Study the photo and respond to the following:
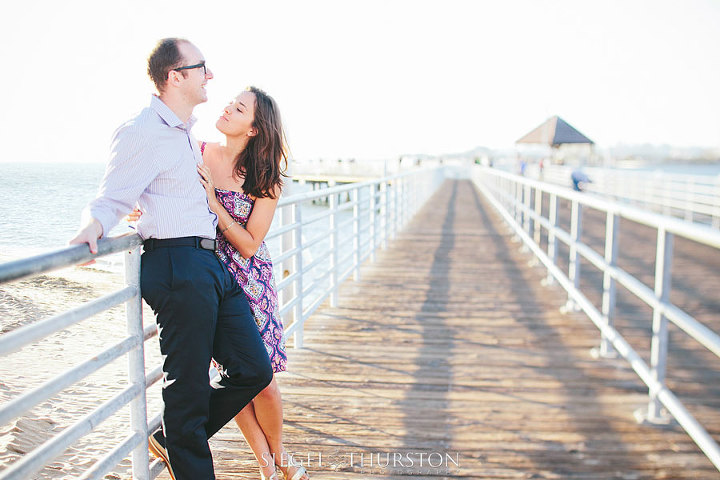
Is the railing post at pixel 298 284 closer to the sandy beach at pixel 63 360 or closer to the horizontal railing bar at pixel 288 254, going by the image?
the horizontal railing bar at pixel 288 254

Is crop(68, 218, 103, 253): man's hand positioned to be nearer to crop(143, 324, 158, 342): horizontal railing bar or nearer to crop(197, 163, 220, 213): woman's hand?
crop(197, 163, 220, 213): woman's hand

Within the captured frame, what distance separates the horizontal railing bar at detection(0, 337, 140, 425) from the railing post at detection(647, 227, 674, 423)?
2.34m

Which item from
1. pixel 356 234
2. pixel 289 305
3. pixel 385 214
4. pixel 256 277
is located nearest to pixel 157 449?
pixel 256 277

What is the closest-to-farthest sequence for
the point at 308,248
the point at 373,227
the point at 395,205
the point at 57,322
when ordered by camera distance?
the point at 57,322 → the point at 308,248 → the point at 373,227 → the point at 395,205

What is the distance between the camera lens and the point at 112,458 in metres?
1.89

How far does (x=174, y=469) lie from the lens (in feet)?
6.50

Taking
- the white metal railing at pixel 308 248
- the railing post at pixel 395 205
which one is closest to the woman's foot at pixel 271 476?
the white metal railing at pixel 308 248

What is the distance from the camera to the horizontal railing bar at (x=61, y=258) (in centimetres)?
145

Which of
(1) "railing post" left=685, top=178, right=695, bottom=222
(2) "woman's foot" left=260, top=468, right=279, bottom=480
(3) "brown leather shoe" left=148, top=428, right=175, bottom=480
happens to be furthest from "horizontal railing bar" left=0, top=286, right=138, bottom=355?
(1) "railing post" left=685, top=178, right=695, bottom=222

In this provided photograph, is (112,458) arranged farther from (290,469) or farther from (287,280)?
Answer: (287,280)

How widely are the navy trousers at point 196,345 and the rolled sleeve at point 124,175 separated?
0.76 feet

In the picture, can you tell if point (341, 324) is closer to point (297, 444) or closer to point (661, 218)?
point (297, 444)

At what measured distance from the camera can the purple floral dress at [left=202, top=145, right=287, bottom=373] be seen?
2.23m

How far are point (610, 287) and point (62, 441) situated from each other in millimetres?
3354
